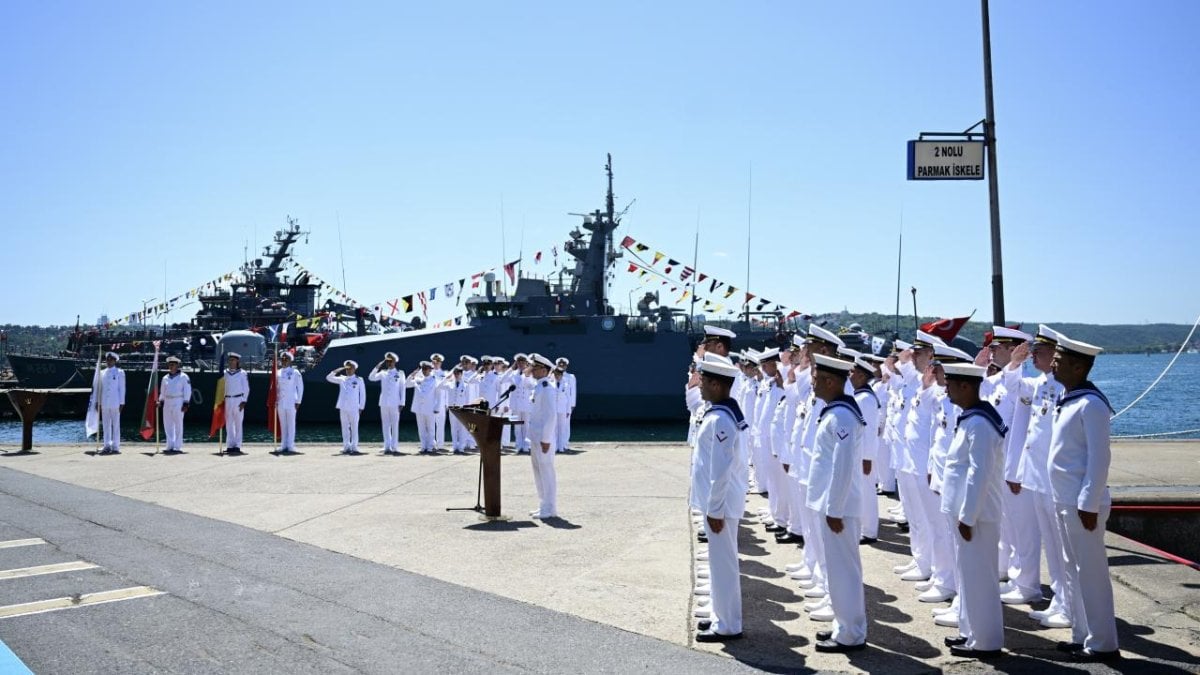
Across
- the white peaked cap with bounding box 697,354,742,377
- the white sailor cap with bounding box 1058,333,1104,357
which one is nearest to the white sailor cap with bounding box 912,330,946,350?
the white sailor cap with bounding box 1058,333,1104,357

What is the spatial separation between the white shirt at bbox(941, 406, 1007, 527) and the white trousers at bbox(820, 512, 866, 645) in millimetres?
521

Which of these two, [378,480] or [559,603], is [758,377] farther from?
[378,480]

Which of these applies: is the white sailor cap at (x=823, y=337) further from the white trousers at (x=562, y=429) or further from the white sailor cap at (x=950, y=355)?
the white trousers at (x=562, y=429)

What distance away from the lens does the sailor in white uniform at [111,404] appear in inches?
569

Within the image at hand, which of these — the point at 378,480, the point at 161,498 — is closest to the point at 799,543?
the point at 378,480

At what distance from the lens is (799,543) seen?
732 centimetres

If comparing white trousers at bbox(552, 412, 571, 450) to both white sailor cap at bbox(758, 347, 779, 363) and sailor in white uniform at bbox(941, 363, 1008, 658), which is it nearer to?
white sailor cap at bbox(758, 347, 779, 363)

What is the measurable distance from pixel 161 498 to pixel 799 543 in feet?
21.3

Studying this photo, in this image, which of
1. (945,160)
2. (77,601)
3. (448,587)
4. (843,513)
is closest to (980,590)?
(843,513)

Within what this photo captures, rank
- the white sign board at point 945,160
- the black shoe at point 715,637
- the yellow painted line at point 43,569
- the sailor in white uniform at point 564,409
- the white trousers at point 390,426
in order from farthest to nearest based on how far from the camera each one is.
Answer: the white trousers at point 390,426 < the sailor in white uniform at point 564,409 < the white sign board at point 945,160 < the yellow painted line at point 43,569 < the black shoe at point 715,637

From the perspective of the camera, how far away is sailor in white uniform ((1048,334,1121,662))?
4.34 m

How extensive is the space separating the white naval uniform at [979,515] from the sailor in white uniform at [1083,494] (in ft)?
1.08

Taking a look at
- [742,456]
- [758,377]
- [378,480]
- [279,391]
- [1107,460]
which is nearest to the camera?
[1107,460]

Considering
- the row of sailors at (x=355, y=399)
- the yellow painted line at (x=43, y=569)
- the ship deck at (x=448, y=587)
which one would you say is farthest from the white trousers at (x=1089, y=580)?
the row of sailors at (x=355, y=399)
